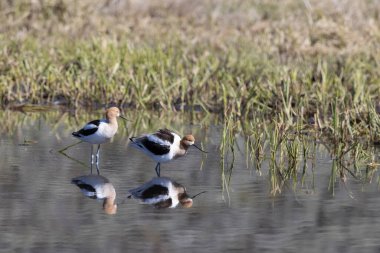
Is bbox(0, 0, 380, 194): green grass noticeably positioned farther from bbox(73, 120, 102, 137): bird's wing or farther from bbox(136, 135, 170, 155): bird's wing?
bbox(73, 120, 102, 137): bird's wing

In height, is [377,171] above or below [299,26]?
below

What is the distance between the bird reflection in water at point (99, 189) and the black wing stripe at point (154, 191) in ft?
0.89

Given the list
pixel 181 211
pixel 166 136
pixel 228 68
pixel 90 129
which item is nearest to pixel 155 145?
pixel 166 136

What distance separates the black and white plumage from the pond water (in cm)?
11

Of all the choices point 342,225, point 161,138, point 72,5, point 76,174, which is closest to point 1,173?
point 76,174

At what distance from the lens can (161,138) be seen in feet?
35.2

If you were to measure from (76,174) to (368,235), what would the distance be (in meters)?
3.53

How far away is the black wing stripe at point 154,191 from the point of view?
375 inches

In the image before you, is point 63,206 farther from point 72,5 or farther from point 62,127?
point 72,5

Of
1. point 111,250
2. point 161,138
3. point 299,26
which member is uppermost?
point 299,26

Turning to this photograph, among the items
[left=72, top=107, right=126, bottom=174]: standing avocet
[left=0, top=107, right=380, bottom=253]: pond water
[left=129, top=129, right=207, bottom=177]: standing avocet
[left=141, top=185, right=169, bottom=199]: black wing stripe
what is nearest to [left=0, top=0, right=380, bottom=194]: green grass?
[left=0, top=107, right=380, bottom=253]: pond water

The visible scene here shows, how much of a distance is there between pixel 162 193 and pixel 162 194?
55mm

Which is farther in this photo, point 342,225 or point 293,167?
point 293,167

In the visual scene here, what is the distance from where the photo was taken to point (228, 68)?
1669cm
